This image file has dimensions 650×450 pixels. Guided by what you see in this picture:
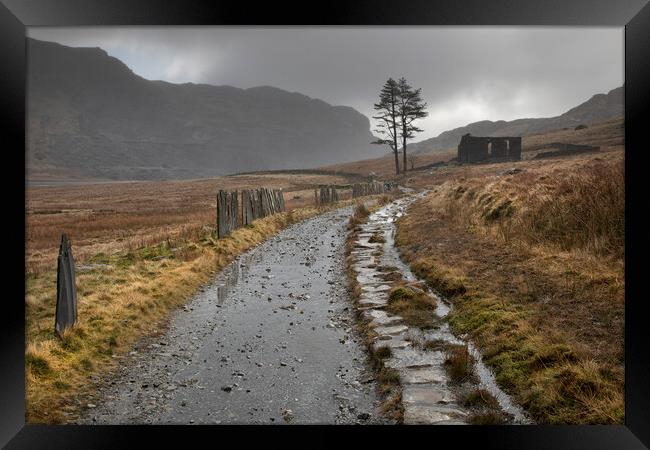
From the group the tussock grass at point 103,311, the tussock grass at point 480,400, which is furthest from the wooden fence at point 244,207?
the tussock grass at point 480,400

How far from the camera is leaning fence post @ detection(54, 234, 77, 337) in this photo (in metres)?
6.78

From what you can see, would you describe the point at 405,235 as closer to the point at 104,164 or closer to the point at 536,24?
the point at 536,24

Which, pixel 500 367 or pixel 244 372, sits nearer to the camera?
pixel 500 367

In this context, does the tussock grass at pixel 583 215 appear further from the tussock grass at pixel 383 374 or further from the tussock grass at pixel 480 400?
the tussock grass at pixel 480 400

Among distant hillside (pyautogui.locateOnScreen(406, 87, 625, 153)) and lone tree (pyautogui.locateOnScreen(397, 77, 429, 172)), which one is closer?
lone tree (pyautogui.locateOnScreen(397, 77, 429, 172))

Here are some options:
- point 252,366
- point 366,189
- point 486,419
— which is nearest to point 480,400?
point 486,419

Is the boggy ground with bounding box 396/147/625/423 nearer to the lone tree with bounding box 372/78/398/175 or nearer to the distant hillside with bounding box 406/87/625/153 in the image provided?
the lone tree with bounding box 372/78/398/175

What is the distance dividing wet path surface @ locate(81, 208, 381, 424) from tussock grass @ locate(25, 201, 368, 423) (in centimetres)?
38

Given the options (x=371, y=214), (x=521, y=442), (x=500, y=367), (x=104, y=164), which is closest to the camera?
(x=521, y=442)

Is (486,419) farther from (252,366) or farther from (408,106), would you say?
(408,106)

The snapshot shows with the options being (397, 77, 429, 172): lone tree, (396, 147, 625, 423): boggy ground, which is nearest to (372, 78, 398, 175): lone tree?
(397, 77, 429, 172): lone tree

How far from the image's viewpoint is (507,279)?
31.2 ft
